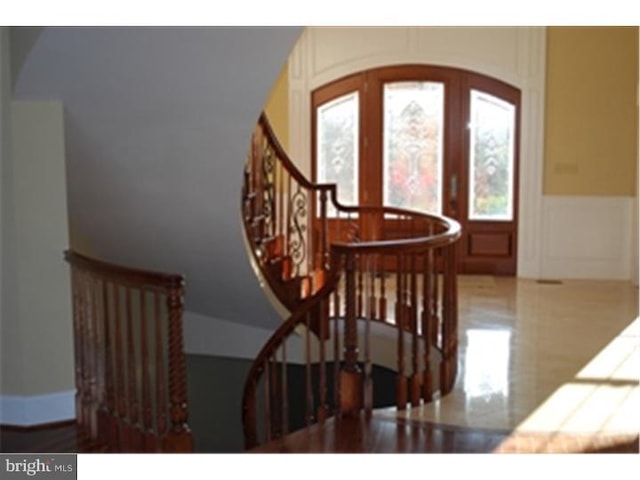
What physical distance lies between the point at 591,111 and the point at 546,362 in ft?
12.1

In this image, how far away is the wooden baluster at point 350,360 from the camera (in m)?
4.32

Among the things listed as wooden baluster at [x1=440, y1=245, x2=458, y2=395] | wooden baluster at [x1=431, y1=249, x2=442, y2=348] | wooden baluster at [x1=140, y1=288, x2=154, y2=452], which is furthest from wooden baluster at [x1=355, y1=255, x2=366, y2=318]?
wooden baluster at [x1=140, y1=288, x2=154, y2=452]

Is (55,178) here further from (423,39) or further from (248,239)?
(423,39)

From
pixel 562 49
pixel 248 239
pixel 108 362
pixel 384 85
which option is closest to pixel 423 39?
pixel 384 85

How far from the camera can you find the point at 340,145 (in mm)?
8750

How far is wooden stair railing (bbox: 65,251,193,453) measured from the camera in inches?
146

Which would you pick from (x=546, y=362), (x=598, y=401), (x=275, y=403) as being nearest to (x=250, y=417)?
(x=275, y=403)

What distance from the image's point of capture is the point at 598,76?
8102 mm

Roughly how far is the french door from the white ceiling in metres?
2.74

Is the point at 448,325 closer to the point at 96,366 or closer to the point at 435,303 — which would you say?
the point at 435,303

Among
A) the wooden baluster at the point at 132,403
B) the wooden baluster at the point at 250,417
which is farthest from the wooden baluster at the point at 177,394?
the wooden baluster at the point at 250,417

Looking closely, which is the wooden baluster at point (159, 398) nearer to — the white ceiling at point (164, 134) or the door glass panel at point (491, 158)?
the white ceiling at point (164, 134)

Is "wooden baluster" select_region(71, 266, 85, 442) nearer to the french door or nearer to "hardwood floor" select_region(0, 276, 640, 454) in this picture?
"hardwood floor" select_region(0, 276, 640, 454)
